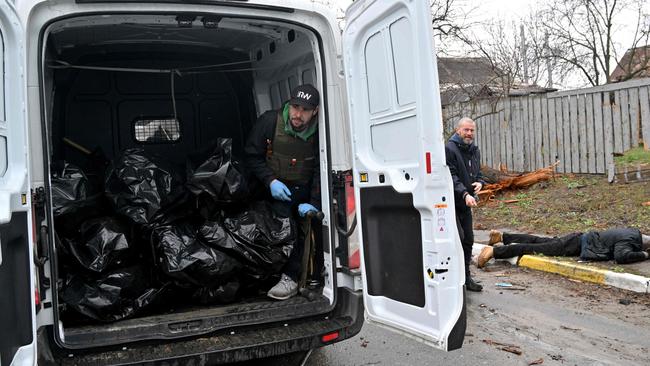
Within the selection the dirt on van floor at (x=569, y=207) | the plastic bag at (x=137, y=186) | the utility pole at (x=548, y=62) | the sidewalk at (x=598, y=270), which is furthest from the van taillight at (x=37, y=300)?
the utility pole at (x=548, y=62)

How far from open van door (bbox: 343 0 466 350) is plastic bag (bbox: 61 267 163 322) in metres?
1.50

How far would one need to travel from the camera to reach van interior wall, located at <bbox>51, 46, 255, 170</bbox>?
5277 mm

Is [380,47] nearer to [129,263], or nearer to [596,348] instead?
[129,263]

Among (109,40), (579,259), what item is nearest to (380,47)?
(109,40)

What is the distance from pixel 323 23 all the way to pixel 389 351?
2521mm

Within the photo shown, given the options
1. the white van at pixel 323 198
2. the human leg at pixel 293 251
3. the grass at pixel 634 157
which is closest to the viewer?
the white van at pixel 323 198

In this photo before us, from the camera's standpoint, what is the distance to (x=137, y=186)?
4082 millimetres

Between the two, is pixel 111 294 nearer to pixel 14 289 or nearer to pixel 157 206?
pixel 157 206

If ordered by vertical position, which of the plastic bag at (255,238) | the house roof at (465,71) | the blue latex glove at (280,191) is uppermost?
the house roof at (465,71)

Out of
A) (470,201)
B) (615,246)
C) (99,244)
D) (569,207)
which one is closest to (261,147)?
(99,244)

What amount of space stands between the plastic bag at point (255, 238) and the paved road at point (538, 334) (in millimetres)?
880

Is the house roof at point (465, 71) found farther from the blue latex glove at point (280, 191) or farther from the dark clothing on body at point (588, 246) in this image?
the blue latex glove at point (280, 191)

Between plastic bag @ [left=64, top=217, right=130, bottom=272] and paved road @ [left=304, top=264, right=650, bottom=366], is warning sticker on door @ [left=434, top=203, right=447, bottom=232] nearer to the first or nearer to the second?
paved road @ [left=304, top=264, right=650, bottom=366]

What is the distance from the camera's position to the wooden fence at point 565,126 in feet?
34.9
